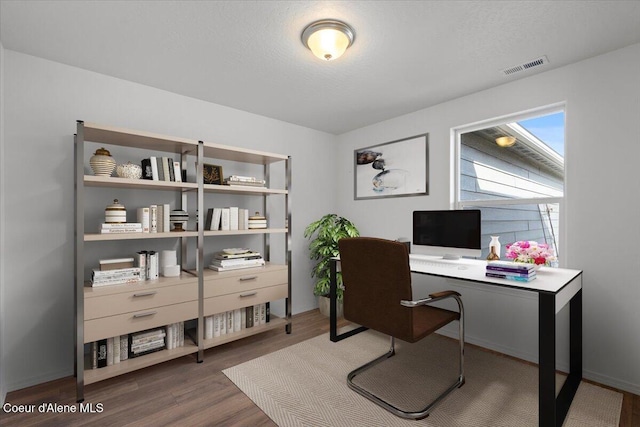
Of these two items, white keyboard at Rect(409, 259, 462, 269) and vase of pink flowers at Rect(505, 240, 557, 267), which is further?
white keyboard at Rect(409, 259, 462, 269)

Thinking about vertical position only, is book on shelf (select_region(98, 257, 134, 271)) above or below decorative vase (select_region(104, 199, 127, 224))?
below

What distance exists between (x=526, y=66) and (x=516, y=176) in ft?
3.09

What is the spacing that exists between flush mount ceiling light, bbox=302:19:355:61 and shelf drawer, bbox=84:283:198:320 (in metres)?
2.02

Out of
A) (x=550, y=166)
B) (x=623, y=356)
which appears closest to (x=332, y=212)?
(x=550, y=166)

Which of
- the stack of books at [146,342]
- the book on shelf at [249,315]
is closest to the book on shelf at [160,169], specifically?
the stack of books at [146,342]

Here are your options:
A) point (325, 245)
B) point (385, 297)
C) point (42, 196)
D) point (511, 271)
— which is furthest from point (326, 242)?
point (42, 196)

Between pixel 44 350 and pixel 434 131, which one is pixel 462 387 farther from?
pixel 44 350

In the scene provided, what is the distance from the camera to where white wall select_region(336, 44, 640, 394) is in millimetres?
2133

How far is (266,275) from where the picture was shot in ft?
9.75

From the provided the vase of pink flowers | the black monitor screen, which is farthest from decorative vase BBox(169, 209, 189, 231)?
the vase of pink flowers

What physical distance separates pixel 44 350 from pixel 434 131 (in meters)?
3.91

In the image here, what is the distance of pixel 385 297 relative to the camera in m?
1.93

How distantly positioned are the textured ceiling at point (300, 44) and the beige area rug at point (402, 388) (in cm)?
237

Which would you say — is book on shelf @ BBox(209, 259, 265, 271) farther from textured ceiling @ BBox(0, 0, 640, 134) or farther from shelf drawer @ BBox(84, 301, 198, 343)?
textured ceiling @ BBox(0, 0, 640, 134)
